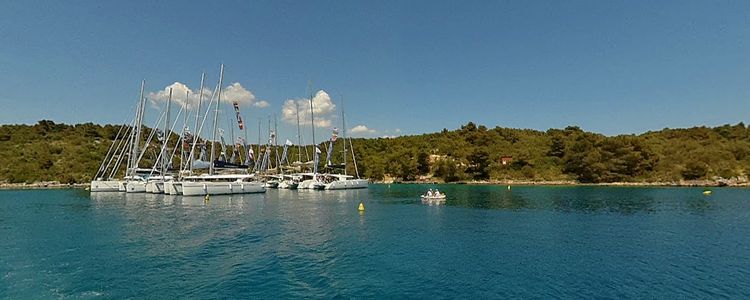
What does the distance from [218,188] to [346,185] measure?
116ft

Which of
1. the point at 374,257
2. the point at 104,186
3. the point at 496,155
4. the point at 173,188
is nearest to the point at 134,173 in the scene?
the point at 104,186

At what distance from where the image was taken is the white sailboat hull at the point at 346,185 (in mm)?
94562

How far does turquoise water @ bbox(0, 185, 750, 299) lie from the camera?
58.0 ft

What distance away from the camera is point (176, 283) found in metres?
18.3

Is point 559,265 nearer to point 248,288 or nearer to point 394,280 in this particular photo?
point 394,280

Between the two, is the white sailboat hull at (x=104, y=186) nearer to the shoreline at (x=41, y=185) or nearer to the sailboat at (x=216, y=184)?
the sailboat at (x=216, y=184)

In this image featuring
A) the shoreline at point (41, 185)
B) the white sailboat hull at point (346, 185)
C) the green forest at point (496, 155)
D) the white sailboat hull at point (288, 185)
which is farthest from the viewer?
the green forest at point (496, 155)

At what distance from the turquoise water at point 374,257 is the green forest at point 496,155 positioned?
8640 centimetres

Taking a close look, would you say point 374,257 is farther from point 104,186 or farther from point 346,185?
point 104,186

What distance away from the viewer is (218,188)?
7312 centimetres

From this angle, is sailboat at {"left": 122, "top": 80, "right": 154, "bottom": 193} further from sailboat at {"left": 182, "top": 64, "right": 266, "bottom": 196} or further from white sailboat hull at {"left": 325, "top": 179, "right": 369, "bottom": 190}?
white sailboat hull at {"left": 325, "top": 179, "right": 369, "bottom": 190}

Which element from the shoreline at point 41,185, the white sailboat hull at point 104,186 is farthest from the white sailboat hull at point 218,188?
the shoreline at point 41,185

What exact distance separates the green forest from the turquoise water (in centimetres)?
8640

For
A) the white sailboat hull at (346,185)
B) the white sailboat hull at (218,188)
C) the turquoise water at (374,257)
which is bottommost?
the turquoise water at (374,257)
